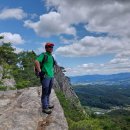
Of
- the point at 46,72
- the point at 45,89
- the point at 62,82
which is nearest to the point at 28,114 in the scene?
the point at 45,89

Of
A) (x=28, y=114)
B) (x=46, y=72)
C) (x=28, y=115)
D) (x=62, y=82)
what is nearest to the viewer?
(x=28, y=115)

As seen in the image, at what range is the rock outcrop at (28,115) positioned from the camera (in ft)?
57.4

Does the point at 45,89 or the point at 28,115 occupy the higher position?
the point at 45,89

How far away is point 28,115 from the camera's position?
18.7m

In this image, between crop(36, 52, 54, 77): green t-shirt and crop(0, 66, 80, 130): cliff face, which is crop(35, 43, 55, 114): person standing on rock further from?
crop(0, 66, 80, 130): cliff face

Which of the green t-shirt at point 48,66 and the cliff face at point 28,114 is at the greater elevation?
the green t-shirt at point 48,66

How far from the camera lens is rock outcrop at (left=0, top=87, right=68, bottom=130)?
17.5 m

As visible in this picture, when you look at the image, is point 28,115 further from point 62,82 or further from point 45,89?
point 62,82

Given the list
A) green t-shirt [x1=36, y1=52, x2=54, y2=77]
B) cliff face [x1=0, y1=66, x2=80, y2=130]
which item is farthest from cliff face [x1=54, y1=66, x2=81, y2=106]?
green t-shirt [x1=36, y1=52, x2=54, y2=77]

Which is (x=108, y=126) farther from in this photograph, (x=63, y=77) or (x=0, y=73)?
(x=0, y=73)

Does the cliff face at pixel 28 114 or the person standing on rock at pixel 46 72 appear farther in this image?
the person standing on rock at pixel 46 72

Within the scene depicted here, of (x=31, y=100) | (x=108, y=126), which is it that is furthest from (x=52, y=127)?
(x=108, y=126)

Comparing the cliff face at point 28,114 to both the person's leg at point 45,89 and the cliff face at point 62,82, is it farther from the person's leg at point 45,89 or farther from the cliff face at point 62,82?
the cliff face at point 62,82

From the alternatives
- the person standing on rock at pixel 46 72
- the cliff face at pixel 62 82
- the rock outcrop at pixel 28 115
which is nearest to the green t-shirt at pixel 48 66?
the person standing on rock at pixel 46 72
